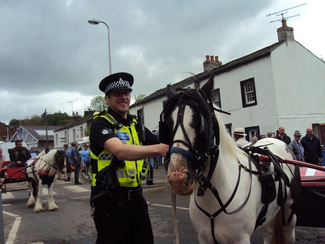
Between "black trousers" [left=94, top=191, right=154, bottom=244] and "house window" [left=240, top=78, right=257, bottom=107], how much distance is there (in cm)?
1439

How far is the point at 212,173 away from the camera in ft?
7.47

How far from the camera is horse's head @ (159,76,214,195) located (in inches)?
69.6


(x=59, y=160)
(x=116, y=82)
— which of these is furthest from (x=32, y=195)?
(x=116, y=82)

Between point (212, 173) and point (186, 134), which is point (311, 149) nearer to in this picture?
point (212, 173)

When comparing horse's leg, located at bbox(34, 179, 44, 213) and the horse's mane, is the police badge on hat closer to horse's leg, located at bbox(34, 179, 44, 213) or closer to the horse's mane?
the horse's mane

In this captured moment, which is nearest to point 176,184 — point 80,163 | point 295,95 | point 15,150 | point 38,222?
point 38,222

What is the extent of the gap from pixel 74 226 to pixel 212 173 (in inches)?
198

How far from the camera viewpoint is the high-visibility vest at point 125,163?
2342mm

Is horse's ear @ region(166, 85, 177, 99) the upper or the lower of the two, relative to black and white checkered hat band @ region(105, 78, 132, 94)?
lower

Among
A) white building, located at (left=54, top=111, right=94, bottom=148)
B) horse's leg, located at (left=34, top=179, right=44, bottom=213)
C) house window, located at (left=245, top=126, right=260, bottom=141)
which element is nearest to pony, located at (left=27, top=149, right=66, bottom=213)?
horse's leg, located at (left=34, top=179, right=44, bottom=213)

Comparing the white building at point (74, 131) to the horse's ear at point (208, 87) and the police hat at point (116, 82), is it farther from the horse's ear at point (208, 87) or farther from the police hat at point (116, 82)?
the horse's ear at point (208, 87)

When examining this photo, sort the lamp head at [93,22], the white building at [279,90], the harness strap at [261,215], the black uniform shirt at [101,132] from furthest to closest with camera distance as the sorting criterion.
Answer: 1. the lamp head at [93,22]
2. the white building at [279,90]
3. the harness strap at [261,215]
4. the black uniform shirt at [101,132]

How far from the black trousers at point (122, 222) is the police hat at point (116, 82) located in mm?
970

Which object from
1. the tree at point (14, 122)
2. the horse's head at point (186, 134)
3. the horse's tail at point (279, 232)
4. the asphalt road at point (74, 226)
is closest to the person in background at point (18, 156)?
the asphalt road at point (74, 226)
